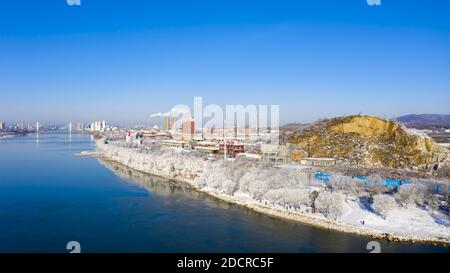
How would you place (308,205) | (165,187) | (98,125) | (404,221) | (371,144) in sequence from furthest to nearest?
(98,125) < (371,144) < (165,187) < (308,205) < (404,221)

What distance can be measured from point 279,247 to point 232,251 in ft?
1.80

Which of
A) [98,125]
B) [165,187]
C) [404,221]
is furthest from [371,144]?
[98,125]

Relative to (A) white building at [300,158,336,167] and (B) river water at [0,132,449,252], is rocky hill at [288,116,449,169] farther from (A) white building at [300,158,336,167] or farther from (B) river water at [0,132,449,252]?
(B) river water at [0,132,449,252]

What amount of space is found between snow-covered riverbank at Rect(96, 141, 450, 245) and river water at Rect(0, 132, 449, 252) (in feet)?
0.70

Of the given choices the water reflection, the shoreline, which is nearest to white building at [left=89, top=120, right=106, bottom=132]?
the water reflection

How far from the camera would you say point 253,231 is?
491cm

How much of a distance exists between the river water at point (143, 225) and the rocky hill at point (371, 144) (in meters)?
4.67

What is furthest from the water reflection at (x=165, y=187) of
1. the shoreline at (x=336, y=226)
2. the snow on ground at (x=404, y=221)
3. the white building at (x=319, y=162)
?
the white building at (x=319, y=162)

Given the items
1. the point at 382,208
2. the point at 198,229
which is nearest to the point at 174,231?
the point at 198,229

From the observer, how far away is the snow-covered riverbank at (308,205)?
4934 mm

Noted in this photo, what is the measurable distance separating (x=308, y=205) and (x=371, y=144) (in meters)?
5.15

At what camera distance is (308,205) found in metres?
5.93

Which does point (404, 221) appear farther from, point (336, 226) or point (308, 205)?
point (308, 205)

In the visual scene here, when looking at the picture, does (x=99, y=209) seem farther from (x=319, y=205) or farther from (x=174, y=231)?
(x=319, y=205)
